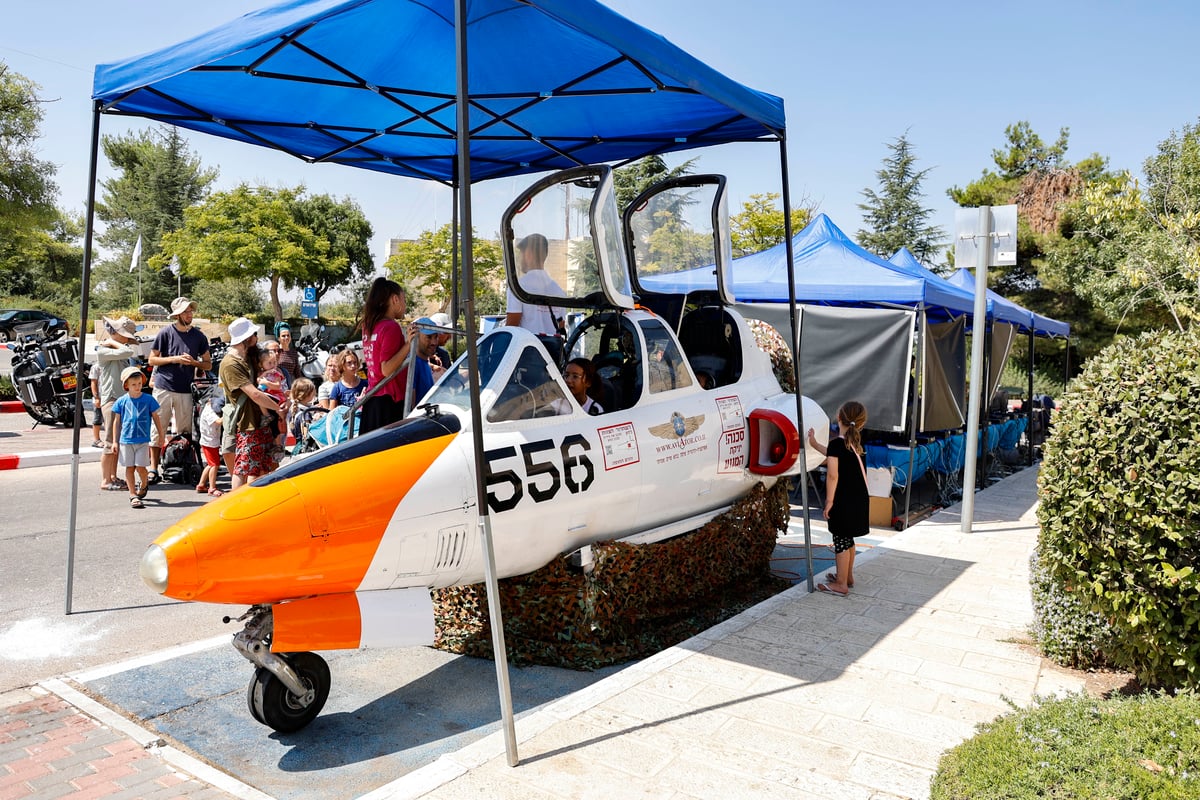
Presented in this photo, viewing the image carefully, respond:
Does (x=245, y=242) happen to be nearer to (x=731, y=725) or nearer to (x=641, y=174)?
(x=641, y=174)

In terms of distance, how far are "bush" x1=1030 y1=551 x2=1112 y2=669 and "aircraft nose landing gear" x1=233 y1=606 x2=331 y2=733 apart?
14.0 ft

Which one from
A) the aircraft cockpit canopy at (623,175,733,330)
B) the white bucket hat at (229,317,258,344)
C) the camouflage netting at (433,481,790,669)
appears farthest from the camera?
the aircraft cockpit canopy at (623,175,733,330)

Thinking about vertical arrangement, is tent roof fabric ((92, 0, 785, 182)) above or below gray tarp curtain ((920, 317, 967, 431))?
above

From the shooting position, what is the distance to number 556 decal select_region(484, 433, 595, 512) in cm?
461

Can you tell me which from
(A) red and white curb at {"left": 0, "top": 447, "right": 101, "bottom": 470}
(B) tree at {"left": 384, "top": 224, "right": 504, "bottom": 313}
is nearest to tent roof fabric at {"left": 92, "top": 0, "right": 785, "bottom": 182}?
(A) red and white curb at {"left": 0, "top": 447, "right": 101, "bottom": 470}

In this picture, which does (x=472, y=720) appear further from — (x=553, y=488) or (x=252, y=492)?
(x=252, y=492)

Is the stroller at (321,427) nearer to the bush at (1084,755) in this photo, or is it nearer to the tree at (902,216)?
the bush at (1084,755)

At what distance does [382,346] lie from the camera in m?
5.82

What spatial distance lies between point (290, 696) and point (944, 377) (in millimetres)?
9318

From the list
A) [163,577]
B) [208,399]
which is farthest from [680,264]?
[208,399]

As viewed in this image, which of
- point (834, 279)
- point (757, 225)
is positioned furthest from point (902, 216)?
point (834, 279)

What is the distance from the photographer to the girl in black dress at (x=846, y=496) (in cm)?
647

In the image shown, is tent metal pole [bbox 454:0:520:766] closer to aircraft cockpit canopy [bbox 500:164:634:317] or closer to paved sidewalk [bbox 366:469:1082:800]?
paved sidewalk [bbox 366:469:1082:800]

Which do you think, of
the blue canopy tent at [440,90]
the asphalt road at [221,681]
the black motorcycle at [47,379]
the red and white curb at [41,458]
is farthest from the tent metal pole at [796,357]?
the black motorcycle at [47,379]
